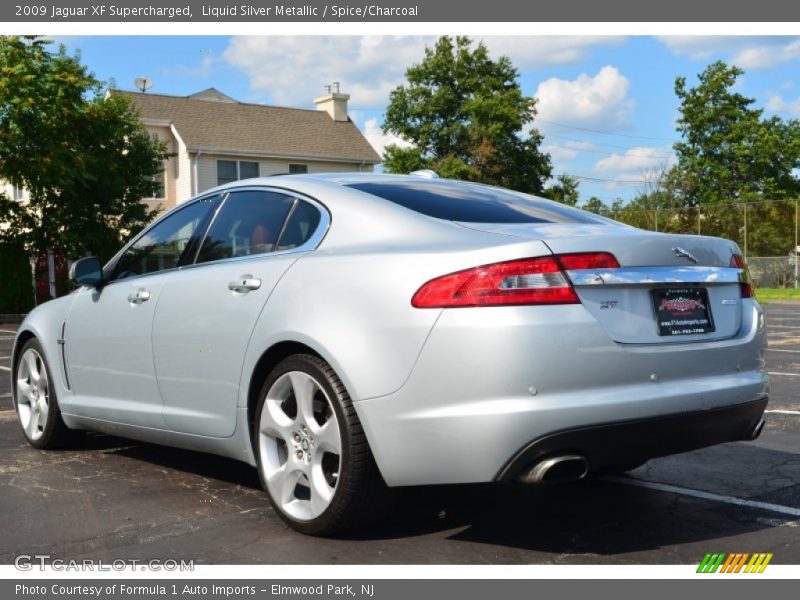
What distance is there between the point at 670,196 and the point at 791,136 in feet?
26.7

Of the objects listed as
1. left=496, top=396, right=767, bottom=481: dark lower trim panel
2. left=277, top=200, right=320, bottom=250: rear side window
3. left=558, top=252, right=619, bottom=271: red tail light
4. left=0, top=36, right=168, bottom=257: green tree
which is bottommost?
left=496, top=396, right=767, bottom=481: dark lower trim panel

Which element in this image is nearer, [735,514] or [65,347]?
[735,514]

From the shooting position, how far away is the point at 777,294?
3331 cm

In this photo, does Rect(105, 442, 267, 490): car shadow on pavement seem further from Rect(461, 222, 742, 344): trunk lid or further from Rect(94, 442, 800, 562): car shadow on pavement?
Rect(461, 222, 742, 344): trunk lid

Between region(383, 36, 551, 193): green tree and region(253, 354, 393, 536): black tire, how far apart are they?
151ft

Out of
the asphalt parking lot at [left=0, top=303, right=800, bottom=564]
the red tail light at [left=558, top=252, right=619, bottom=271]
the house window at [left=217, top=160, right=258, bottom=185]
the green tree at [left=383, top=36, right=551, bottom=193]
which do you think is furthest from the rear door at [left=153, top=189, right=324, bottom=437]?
the green tree at [left=383, top=36, right=551, bottom=193]

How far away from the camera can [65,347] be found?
602cm

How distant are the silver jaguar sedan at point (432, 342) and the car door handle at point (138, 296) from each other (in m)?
0.14

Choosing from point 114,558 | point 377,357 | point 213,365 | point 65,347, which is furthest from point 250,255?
point 65,347

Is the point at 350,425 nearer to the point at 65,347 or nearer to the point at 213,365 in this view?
the point at 213,365

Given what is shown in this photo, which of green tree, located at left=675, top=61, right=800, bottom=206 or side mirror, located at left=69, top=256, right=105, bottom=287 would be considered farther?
green tree, located at left=675, top=61, right=800, bottom=206

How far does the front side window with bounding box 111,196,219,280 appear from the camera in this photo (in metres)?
5.26

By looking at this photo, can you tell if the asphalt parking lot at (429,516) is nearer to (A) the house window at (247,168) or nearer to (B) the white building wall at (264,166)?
(B) the white building wall at (264,166)

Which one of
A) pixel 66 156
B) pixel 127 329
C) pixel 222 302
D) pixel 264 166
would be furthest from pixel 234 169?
pixel 222 302
